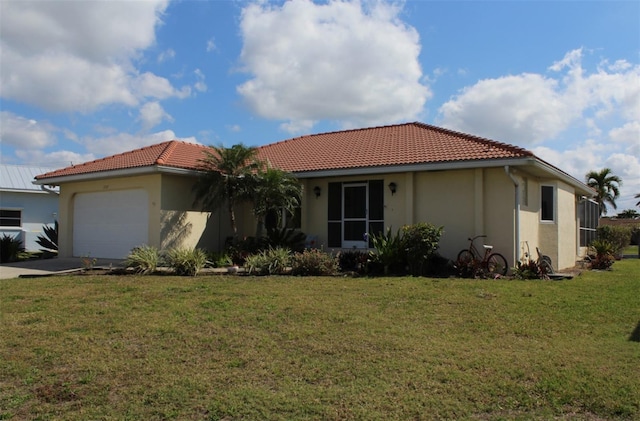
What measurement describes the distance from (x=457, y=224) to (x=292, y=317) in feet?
25.3

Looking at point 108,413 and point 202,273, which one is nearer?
point 108,413

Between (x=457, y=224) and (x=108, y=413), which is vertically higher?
(x=457, y=224)

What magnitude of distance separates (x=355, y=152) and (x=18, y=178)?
67.9 feet

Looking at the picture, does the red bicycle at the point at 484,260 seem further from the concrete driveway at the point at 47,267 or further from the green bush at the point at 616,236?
the green bush at the point at 616,236

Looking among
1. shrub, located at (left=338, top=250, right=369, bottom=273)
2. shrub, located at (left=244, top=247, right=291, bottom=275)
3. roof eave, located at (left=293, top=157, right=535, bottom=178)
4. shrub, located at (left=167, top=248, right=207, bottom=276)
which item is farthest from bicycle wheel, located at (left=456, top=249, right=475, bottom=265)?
shrub, located at (left=167, top=248, right=207, bottom=276)

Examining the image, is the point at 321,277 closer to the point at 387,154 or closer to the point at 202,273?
the point at 202,273

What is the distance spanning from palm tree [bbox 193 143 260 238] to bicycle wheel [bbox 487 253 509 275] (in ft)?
23.1

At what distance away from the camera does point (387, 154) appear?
15.2 metres

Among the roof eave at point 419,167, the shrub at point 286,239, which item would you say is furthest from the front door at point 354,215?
the shrub at point 286,239

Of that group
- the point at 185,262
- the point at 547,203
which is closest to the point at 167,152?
the point at 185,262

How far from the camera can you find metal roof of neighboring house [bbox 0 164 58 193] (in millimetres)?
25625

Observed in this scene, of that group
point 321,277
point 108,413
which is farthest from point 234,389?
point 321,277

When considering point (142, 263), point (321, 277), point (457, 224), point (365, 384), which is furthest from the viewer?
point (457, 224)

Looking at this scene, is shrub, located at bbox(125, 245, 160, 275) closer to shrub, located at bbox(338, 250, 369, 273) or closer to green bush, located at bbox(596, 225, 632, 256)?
shrub, located at bbox(338, 250, 369, 273)
